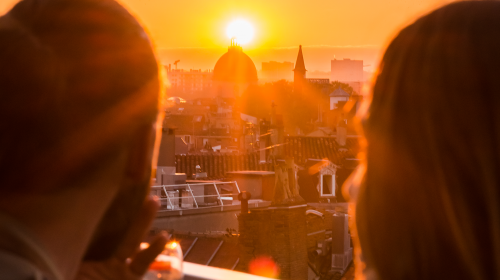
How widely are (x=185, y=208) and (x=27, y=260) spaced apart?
6.95 metres

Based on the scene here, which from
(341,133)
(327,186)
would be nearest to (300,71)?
(341,133)

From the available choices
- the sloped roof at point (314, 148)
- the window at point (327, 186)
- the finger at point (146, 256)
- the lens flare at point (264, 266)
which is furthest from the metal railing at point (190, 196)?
the finger at point (146, 256)

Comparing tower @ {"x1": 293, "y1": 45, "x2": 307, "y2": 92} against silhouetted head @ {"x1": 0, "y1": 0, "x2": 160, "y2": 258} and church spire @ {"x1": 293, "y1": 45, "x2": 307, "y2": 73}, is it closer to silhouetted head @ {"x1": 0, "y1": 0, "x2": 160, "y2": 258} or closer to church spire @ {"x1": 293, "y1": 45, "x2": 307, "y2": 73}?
church spire @ {"x1": 293, "y1": 45, "x2": 307, "y2": 73}

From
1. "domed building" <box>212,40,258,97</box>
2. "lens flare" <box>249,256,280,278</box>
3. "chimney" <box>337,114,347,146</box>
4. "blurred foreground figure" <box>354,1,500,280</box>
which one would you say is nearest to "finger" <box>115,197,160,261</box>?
"blurred foreground figure" <box>354,1,500,280</box>

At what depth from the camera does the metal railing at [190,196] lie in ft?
23.8

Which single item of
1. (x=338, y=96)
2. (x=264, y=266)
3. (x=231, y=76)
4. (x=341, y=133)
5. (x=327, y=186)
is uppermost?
(x=231, y=76)

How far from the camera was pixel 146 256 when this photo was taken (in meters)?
0.76

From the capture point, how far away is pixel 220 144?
881 inches

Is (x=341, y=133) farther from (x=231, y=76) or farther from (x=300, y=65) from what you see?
(x=231, y=76)

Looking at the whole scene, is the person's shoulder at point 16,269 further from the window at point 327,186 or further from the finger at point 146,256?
the window at point 327,186

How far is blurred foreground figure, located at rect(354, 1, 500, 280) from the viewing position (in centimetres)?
61

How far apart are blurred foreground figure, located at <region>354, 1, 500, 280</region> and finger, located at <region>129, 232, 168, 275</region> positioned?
29 centimetres

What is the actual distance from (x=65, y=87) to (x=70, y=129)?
41mm

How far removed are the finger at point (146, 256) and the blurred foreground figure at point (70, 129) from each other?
4.6 inches
